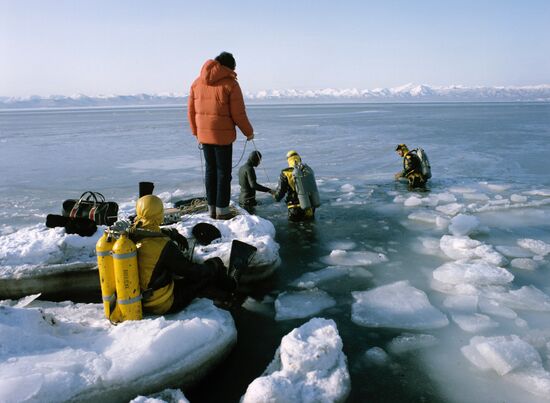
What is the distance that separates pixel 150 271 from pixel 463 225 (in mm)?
4213

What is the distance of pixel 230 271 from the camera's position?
387 cm

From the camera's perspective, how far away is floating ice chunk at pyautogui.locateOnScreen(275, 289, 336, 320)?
11.6 feet

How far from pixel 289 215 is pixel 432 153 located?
9043 millimetres

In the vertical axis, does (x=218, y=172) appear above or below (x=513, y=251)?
above

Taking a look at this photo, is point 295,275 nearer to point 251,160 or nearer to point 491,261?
point 491,261

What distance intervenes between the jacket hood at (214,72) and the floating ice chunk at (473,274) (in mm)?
3178

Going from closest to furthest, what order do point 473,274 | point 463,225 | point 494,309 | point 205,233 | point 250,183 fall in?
point 494,309 < point 473,274 < point 205,233 < point 463,225 < point 250,183

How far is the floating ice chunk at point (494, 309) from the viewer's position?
3434 millimetres

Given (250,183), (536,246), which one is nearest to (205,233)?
(250,183)

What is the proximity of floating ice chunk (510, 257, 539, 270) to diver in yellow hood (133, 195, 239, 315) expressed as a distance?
329 cm

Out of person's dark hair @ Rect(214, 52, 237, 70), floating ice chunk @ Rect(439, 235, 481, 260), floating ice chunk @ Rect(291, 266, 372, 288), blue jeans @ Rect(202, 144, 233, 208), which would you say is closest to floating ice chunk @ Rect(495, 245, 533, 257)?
floating ice chunk @ Rect(439, 235, 481, 260)

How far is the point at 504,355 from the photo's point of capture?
110 inches

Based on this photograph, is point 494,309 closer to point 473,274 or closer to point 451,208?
point 473,274

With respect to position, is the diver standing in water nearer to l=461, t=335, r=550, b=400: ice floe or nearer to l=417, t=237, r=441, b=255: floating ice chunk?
l=417, t=237, r=441, b=255: floating ice chunk
